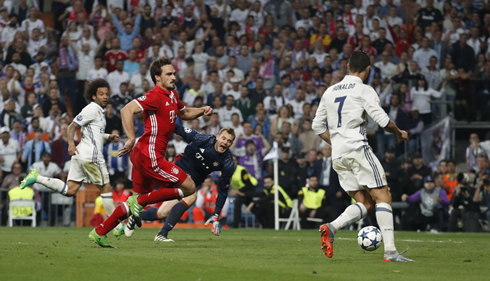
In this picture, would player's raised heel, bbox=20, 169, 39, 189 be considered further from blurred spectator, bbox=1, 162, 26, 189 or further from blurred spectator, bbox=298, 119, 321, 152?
blurred spectator, bbox=298, 119, 321, 152

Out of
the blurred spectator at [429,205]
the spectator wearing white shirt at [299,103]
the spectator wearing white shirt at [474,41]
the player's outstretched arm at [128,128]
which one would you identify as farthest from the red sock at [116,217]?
the spectator wearing white shirt at [474,41]

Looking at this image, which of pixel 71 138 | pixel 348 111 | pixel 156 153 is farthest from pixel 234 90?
pixel 348 111

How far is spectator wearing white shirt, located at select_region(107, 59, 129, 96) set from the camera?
25.2 metres

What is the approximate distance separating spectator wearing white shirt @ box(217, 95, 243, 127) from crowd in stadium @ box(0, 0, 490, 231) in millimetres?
32

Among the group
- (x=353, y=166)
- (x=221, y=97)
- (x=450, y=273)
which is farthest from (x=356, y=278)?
(x=221, y=97)

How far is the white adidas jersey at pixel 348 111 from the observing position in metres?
10.1

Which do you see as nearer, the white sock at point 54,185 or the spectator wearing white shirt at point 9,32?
the white sock at point 54,185

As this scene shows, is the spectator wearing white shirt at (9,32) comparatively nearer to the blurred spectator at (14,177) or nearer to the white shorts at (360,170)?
the blurred spectator at (14,177)

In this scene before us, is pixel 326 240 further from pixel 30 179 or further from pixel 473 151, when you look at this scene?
pixel 473 151

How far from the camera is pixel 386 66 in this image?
26109 mm

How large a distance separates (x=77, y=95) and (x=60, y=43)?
1927mm

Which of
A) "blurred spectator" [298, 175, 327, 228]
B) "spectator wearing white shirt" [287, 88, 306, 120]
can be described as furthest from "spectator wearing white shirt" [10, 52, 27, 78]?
"blurred spectator" [298, 175, 327, 228]

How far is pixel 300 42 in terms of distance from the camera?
2667 centimetres

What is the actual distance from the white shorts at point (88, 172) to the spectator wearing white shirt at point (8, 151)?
8.32m
